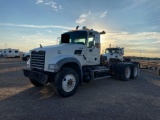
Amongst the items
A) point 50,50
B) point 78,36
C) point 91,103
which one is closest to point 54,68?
point 50,50

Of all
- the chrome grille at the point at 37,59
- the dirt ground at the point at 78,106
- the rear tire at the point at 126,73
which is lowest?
the dirt ground at the point at 78,106

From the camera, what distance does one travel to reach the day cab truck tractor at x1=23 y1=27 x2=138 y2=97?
698 centimetres

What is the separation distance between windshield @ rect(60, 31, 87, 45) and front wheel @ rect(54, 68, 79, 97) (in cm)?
206

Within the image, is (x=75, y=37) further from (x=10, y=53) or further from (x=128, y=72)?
(x=10, y=53)

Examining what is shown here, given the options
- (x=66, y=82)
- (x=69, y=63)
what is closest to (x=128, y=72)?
(x=69, y=63)

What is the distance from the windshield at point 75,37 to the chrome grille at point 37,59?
2203mm

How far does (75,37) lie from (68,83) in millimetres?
2862

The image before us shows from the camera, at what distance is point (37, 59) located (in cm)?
760

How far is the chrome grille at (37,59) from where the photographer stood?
731 cm

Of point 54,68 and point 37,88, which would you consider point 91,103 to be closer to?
point 54,68

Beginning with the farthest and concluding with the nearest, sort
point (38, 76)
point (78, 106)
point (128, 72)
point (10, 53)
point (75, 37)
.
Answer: point (10, 53) < point (128, 72) < point (75, 37) < point (38, 76) < point (78, 106)

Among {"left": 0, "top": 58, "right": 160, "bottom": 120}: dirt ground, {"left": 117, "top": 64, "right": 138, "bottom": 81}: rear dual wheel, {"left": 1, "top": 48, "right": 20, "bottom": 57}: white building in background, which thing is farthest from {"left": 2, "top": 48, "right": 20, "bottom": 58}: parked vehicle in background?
{"left": 0, "top": 58, "right": 160, "bottom": 120}: dirt ground

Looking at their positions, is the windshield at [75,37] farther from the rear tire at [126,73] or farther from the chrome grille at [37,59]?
the rear tire at [126,73]

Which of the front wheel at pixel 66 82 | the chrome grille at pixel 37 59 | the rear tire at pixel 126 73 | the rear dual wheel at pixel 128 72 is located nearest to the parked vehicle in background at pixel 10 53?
the rear dual wheel at pixel 128 72
